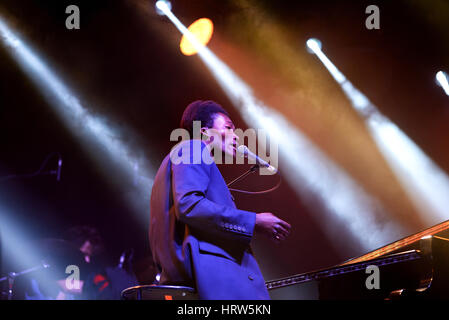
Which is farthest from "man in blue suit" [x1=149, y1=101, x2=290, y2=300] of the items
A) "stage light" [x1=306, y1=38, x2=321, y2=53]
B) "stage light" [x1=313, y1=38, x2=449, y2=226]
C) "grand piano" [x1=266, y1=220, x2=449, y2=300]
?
"stage light" [x1=313, y1=38, x2=449, y2=226]

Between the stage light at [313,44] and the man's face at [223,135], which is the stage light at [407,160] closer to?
the stage light at [313,44]

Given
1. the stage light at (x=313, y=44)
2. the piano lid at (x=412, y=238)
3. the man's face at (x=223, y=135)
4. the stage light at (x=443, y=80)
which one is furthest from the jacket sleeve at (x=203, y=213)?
the stage light at (x=443, y=80)

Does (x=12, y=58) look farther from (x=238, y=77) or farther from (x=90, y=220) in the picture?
(x=238, y=77)

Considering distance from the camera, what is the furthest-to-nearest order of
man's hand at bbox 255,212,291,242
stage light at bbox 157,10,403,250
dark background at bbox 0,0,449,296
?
1. stage light at bbox 157,10,403,250
2. dark background at bbox 0,0,449,296
3. man's hand at bbox 255,212,291,242

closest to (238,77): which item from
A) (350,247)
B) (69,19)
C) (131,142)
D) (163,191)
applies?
(131,142)

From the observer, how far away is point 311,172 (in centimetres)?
629

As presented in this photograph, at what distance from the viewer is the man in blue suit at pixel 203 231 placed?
1749 millimetres

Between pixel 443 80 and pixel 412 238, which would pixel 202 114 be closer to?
pixel 412 238

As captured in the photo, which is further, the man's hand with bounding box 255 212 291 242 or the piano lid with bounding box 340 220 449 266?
the piano lid with bounding box 340 220 449 266

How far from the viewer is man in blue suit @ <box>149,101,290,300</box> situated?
175cm

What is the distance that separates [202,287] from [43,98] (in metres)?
5.69

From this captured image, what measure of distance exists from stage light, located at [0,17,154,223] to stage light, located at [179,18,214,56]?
1668 millimetres

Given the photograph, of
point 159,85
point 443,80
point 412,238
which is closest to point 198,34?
point 159,85

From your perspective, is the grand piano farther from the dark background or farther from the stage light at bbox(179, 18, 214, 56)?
the stage light at bbox(179, 18, 214, 56)
